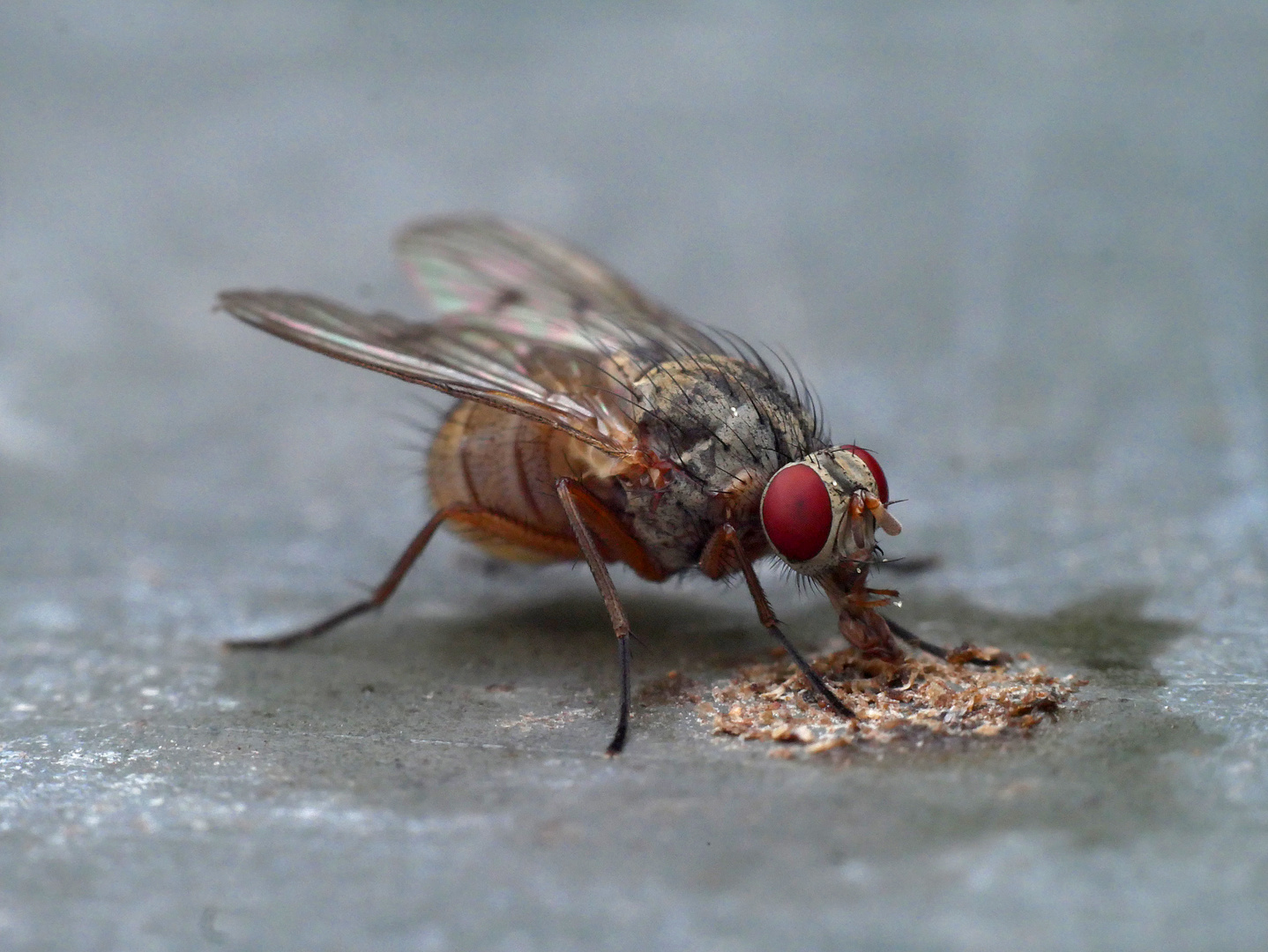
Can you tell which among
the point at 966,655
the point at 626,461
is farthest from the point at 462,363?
the point at 966,655

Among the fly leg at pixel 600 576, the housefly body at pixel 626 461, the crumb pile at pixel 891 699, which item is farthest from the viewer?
the housefly body at pixel 626 461

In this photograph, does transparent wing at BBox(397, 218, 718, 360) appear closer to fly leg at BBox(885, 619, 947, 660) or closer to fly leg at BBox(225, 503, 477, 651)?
fly leg at BBox(225, 503, 477, 651)

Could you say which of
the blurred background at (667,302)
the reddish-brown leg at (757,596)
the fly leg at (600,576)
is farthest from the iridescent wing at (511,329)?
the blurred background at (667,302)

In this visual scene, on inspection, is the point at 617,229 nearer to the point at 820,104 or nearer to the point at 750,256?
the point at 750,256

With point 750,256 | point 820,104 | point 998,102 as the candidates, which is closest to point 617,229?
point 750,256

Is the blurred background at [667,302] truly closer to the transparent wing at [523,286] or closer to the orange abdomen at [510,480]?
the orange abdomen at [510,480]

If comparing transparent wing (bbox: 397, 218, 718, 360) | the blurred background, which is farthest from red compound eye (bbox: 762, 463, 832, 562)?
transparent wing (bbox: 397, 218, 718, 360)

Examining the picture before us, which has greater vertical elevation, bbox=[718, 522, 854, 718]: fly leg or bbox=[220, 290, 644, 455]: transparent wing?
bbox=[220, 290, 644, 455]: transparent wing

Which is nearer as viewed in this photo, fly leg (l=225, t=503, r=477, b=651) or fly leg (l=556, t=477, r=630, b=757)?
fly leg (l=556, t=477, r=630, b=757)
